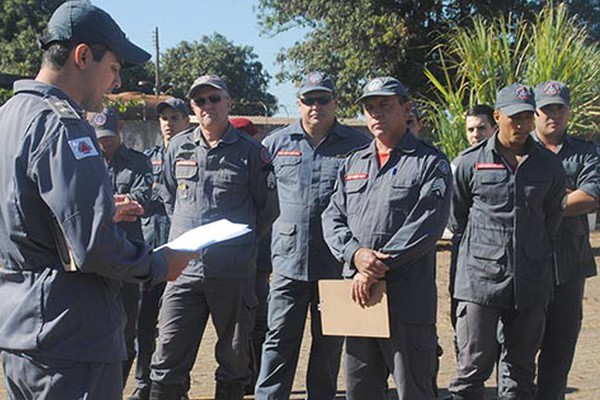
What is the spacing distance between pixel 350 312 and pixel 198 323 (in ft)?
3.69

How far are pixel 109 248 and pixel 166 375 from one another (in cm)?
259

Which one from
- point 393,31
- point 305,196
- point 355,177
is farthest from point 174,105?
point 393,31

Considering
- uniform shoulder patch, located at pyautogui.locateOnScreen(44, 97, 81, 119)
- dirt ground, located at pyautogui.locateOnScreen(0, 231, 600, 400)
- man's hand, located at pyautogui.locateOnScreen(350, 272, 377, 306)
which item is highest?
uniform shoulder patch, located at pyautogui.locateOnScreen(44, 97, 81, 119)

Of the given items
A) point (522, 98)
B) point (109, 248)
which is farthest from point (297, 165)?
point (109, 248)

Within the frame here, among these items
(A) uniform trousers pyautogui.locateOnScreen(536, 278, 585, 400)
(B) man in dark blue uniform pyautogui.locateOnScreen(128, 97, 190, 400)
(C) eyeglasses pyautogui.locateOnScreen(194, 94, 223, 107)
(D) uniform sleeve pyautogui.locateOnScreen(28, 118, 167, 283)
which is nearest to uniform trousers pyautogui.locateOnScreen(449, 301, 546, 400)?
(A) uniform trousers pyautogui.locateOnScreen(536, 278, 585, 400)

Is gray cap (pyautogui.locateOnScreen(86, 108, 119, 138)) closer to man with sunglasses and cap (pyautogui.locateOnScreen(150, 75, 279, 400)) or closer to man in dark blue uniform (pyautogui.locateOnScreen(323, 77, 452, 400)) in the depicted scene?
man with sunglasses and cap (pyautogui.locateOnScreen(150, 75, 279, 400))

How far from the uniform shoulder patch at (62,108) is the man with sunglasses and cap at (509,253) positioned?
2923mm

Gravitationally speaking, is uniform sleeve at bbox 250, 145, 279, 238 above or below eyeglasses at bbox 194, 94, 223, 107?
below

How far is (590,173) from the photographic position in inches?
209

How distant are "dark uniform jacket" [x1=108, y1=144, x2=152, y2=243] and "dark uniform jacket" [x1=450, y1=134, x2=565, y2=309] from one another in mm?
2515

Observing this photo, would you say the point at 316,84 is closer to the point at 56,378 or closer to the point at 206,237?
the point at 206,237

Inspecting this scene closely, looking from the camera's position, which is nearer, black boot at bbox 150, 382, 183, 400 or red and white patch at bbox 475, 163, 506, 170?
red and white patch at bbox 475, 163, 506, 170

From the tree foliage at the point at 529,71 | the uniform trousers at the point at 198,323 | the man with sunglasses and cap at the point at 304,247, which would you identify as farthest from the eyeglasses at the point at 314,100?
the tree foliage at the point at 529,71

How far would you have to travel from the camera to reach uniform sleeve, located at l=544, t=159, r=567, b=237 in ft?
15.8
